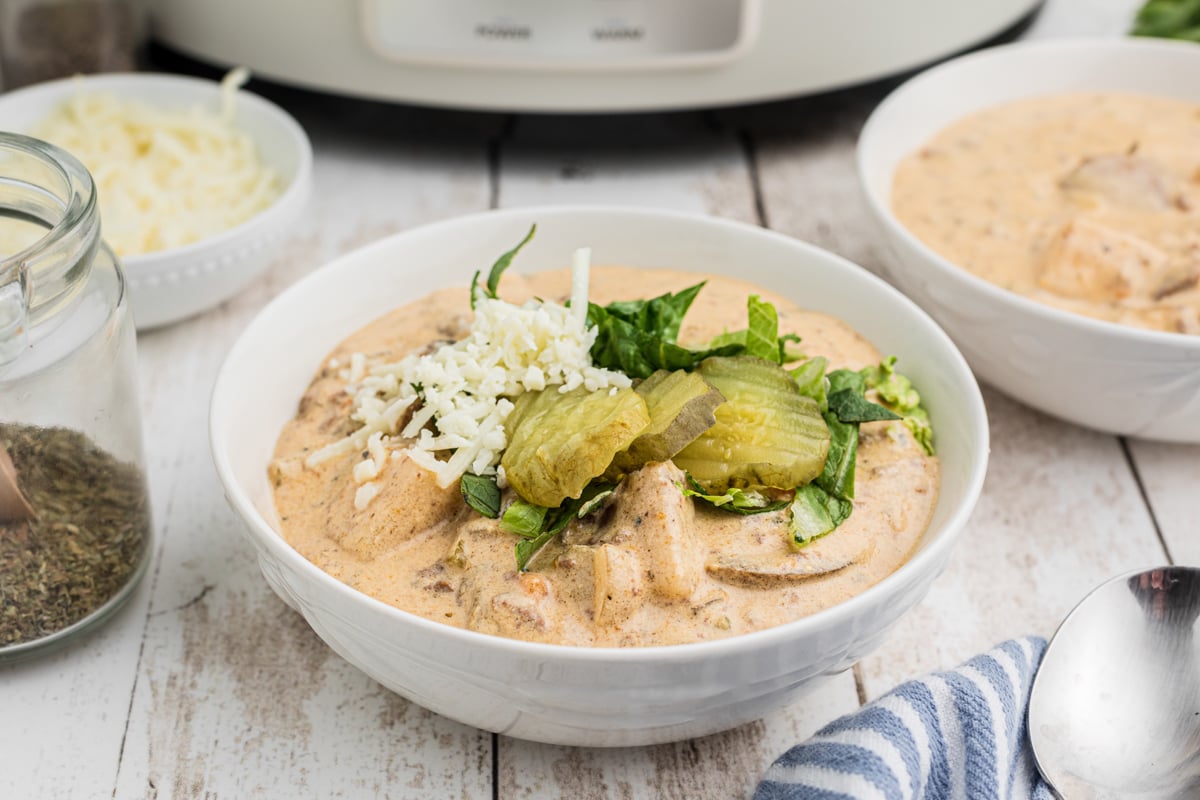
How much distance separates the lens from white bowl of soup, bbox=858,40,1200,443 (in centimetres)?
201

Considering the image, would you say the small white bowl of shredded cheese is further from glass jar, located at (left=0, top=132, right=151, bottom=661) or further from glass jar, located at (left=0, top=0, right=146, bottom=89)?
glass jar, located at (left=0, top=132, right=151, bottom=661)

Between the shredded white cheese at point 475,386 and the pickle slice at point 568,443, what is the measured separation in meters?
0.03

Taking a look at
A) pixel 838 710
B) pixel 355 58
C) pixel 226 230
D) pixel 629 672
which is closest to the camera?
pixel 629 672

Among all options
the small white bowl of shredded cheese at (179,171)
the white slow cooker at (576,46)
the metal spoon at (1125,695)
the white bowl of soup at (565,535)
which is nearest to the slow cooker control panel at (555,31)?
the white slow cooker at (576,46)

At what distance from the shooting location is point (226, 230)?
248cm

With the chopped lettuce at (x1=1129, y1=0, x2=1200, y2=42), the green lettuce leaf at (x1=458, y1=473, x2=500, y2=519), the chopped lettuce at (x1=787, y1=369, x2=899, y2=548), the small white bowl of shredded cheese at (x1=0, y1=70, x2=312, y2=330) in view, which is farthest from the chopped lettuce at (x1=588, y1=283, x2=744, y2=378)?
the chopped lettuce at (x1=1129, y1=0, x2=1200, y2=42)

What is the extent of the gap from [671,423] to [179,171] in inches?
56.3

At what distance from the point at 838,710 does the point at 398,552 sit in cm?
62

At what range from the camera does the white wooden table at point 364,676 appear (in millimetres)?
1605

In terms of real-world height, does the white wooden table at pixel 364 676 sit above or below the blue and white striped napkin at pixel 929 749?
below

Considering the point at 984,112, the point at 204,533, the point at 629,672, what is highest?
the point at 629,672

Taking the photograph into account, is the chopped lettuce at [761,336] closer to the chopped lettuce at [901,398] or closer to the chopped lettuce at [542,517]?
the chopped lettuce at [901,398]

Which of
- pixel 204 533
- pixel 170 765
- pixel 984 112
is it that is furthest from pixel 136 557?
pixel 984 112

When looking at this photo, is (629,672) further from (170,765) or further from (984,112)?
(984,112)
